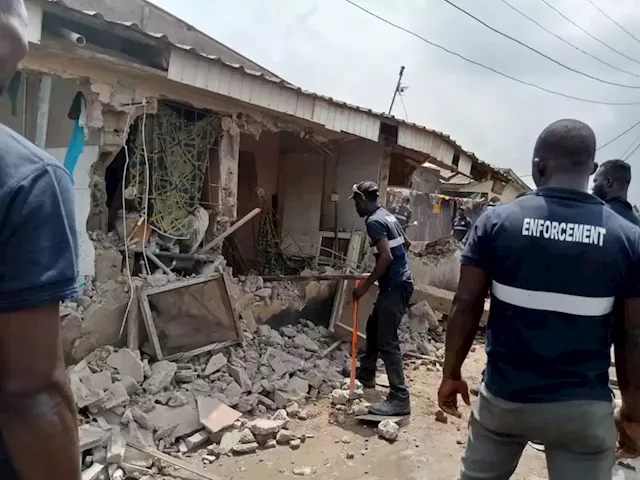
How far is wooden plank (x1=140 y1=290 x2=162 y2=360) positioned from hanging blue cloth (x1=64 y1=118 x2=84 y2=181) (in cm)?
134

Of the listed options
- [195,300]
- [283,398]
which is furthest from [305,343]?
[195,300]

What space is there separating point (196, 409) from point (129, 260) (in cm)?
163

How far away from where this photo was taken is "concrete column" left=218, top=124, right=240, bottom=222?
6.02 metres

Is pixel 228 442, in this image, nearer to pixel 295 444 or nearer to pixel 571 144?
pixel 295 444

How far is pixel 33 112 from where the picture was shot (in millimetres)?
5176

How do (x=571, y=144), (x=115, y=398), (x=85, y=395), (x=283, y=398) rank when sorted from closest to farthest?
(x=571, y=144) → (x=85, y=395) → (x=115, y=398) → (x=283, y=398)

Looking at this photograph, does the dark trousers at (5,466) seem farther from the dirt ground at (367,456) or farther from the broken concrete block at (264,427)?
the broken concrete block at (264,427)

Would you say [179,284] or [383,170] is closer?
[179,284]

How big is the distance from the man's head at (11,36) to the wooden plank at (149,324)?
413 cm

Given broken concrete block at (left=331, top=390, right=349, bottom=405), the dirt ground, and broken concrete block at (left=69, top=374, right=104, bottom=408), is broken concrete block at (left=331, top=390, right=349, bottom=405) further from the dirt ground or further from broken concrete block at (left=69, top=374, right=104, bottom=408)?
broken concrete block at (left=69, top=374, right=104, bottom=408)

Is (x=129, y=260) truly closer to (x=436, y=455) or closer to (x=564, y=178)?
(x=436, y=455)

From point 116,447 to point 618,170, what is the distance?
411cm

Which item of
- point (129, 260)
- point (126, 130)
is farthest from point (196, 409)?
point (126, 130)

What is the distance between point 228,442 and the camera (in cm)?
413
